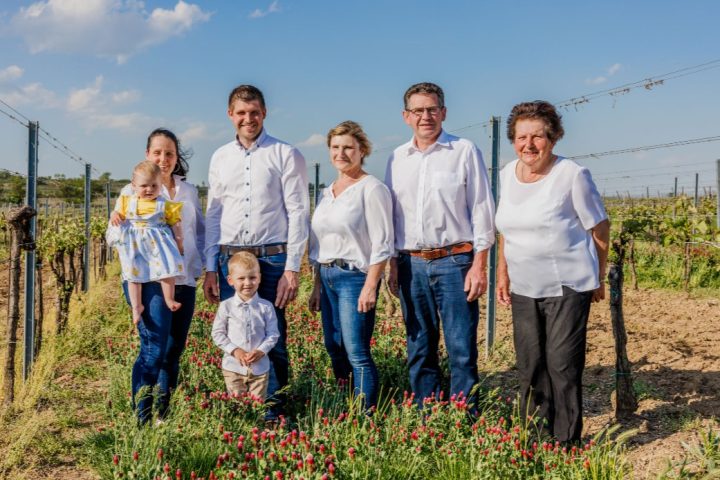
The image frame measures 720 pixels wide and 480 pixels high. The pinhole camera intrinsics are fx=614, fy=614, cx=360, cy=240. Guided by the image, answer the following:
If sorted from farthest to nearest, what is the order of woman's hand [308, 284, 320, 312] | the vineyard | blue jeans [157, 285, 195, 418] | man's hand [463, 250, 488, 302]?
woman's hand [308, 284, 320, 312], blue jeans [157, 285, 195, 418], man's hand [463, 250, 488, 302], the vineyard

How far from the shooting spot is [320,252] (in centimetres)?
339

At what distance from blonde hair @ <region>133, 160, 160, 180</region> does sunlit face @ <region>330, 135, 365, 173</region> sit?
0.94m

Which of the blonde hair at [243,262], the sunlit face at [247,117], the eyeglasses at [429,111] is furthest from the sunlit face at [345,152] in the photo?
the blonde hair at [243,262]

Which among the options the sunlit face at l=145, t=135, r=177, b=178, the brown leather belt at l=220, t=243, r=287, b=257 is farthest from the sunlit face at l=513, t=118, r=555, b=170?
the sunlit face at l=145, t=135, r=177, b=178

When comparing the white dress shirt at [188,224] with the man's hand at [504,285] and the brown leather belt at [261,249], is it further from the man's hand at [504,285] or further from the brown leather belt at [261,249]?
the man's hand at [504,285]

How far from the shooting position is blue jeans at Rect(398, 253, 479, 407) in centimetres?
331

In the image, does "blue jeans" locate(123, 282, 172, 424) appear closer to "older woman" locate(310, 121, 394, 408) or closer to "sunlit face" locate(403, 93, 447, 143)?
"older woman" locate(310, 121, 394, 408)

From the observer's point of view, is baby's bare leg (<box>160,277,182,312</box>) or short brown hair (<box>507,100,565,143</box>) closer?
short brown hair (<box>507,100,565,143</box>)

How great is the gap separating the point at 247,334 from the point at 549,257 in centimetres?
170

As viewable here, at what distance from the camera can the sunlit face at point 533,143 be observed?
3.03m

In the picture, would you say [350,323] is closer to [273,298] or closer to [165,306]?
[273,298]

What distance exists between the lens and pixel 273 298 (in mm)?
3564

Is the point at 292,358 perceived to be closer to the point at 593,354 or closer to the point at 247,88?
the point at 247,88

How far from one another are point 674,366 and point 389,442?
10.8ft
